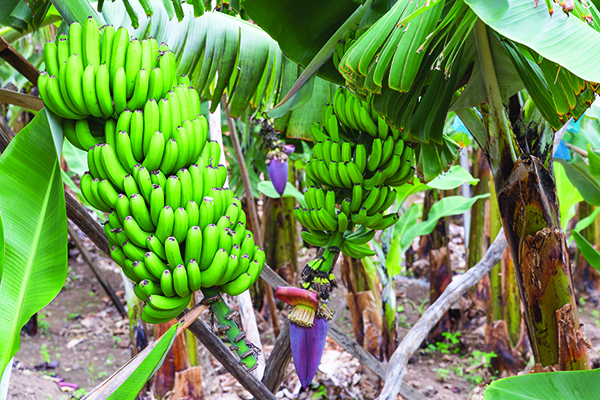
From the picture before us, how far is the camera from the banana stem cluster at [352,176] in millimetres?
908

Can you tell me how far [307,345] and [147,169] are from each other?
47 cm

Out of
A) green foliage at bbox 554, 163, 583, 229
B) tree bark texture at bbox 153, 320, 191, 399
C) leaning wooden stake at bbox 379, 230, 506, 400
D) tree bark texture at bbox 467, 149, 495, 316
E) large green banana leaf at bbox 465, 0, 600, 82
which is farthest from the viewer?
tree bark texture at bbox 467, 149, 495, 316

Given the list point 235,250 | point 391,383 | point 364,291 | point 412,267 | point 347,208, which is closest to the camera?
point 235,250

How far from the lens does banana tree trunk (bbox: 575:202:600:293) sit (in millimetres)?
3658

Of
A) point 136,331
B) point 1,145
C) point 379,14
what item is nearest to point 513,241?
point 379,14

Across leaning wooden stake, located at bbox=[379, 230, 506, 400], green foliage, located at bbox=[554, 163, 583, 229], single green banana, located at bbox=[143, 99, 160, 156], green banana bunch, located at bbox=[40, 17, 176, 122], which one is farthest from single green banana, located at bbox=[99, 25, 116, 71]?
green foliage, located at bbox=[554, 163, 583, 229]

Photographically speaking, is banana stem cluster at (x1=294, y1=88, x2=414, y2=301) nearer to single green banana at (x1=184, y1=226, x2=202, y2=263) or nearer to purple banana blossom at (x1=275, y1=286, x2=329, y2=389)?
purple banana blossom at (x1=275, y1=286, x2=329, y2=389)

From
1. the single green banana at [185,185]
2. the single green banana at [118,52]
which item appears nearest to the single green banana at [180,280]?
the single green banana at [185,185]

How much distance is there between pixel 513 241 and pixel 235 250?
67 cm

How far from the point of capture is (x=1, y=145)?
0.70 metres

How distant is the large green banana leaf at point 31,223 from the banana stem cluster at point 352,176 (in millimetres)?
491

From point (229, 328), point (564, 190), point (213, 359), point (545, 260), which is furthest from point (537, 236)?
point (213, 359)

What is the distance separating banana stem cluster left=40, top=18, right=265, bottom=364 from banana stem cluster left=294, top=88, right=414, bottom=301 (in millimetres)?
298

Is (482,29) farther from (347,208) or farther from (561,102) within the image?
(347,208)
